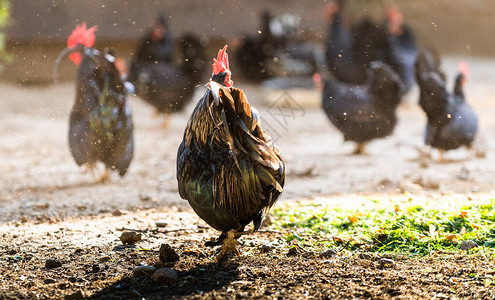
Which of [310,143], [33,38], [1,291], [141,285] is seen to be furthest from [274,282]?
[33,38]

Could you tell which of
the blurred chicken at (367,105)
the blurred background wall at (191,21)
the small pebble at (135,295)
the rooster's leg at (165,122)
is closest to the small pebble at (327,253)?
the small pebble at (135,295)

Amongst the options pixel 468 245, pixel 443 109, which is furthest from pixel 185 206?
pixel 443 109

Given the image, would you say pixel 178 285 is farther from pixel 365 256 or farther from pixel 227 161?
pixel 365 256

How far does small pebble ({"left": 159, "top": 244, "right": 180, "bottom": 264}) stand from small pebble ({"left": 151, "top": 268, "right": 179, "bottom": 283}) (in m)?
0.34

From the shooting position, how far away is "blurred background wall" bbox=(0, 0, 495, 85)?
33.5 ft

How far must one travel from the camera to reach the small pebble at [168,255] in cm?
355

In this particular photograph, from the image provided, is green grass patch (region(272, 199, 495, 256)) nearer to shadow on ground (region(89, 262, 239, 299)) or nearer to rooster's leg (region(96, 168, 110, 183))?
shadow on ground (region(89, 262, 239, 299))

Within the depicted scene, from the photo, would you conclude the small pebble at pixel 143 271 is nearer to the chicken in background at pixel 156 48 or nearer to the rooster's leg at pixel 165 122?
the chicken in background at pixel 156 48

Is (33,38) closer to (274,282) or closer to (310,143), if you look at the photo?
(310,143)

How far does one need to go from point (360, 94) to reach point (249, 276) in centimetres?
420

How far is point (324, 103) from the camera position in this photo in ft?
24.1

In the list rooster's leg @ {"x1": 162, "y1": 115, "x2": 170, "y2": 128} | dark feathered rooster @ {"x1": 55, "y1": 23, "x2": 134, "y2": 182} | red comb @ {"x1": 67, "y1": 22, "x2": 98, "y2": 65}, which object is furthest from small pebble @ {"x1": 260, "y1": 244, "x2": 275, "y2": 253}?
rooster's leg @ {"x1": 162, "y1": 115, "x2": 170, "y2": 128}

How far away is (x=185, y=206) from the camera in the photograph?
5.27 metres

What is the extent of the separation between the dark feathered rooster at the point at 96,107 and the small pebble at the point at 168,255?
7.75 feet
